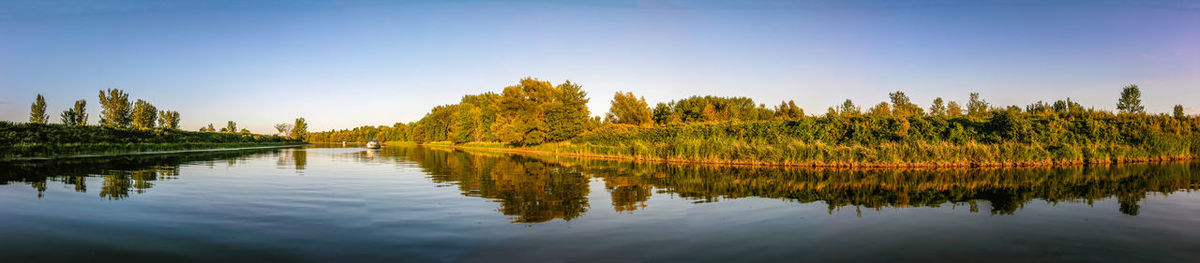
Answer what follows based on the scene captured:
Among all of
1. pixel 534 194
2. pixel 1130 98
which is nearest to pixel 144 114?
pixel 534 194

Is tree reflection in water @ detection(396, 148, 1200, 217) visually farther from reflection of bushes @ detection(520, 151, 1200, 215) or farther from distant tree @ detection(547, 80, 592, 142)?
distant tree @ detection(547, 80, 592, 142)

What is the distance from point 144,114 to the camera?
85438 millimetres

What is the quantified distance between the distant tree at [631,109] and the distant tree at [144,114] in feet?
234

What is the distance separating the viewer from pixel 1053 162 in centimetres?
2097

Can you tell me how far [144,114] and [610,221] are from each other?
110 metres

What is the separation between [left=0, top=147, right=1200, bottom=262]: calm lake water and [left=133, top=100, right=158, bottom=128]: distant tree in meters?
87.4

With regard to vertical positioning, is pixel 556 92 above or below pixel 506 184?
above

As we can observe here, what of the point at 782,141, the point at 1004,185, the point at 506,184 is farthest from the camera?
the point at 782,141

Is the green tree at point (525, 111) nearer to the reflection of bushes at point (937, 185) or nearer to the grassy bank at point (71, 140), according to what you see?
the grassy bank at point (71, 140)

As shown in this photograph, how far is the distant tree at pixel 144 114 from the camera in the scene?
80394 mm

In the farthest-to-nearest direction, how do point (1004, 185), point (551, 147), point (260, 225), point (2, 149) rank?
point (551, 147) → point (2, 149) → point (1004, 185) → point (260, 225)

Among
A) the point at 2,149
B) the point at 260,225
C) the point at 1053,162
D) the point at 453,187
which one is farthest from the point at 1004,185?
the point at 2,149

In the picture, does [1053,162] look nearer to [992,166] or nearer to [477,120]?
[992,166]

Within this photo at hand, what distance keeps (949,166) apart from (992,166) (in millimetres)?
1623
